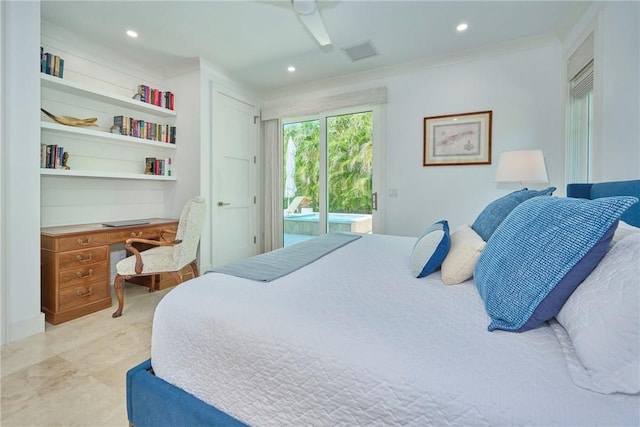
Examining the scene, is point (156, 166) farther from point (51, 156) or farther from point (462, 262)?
point (462, 262)

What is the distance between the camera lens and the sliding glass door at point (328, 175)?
156 inches

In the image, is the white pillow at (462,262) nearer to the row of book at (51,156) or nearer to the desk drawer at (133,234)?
the desk drawer at (133,234)

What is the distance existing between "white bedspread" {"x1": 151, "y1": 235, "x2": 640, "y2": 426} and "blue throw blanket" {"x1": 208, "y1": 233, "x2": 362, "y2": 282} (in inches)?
3.4

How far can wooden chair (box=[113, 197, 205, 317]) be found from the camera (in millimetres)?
2590

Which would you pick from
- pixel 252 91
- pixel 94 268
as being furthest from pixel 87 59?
pixel 94 268

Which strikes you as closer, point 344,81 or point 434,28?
point 434,28

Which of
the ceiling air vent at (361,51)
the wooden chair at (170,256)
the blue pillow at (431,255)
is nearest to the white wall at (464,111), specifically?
the ceiling air vent at (361,51)

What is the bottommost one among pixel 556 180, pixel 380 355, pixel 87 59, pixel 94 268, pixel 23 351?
pixel 23 351

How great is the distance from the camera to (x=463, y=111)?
333 centimetres

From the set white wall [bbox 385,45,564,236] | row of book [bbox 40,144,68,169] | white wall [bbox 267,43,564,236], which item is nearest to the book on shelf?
row of book [bbox 40,144,68,169]

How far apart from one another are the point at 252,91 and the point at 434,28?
2.64m

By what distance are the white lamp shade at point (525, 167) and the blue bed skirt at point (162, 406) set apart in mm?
2753

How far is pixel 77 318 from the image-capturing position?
251 cm

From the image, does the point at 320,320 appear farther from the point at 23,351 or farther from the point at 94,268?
the point at 94,268
